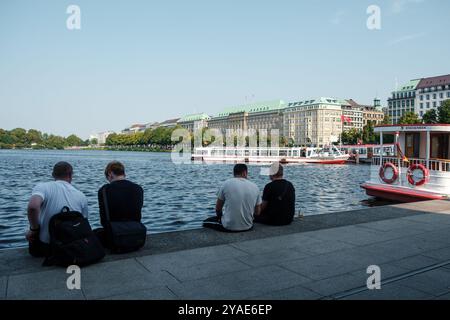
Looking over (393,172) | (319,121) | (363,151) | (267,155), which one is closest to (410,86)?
(319,121)

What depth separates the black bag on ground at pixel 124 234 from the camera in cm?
690

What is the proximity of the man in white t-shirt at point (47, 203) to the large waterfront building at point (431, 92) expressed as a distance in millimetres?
154706

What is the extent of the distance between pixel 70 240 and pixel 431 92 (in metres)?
161

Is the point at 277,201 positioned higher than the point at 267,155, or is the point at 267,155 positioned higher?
the point at 277,201

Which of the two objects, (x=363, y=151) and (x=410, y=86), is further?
(x=410, y=86)

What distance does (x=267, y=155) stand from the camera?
287 ft

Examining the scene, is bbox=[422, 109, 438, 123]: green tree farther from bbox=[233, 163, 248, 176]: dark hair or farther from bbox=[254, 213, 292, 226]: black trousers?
bbox=[233, 163, 248, 176]: dark hair

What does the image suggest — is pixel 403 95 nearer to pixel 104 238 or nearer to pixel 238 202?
pixel 238 202

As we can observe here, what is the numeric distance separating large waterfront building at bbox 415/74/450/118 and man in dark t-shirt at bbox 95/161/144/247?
15391 centimetres
